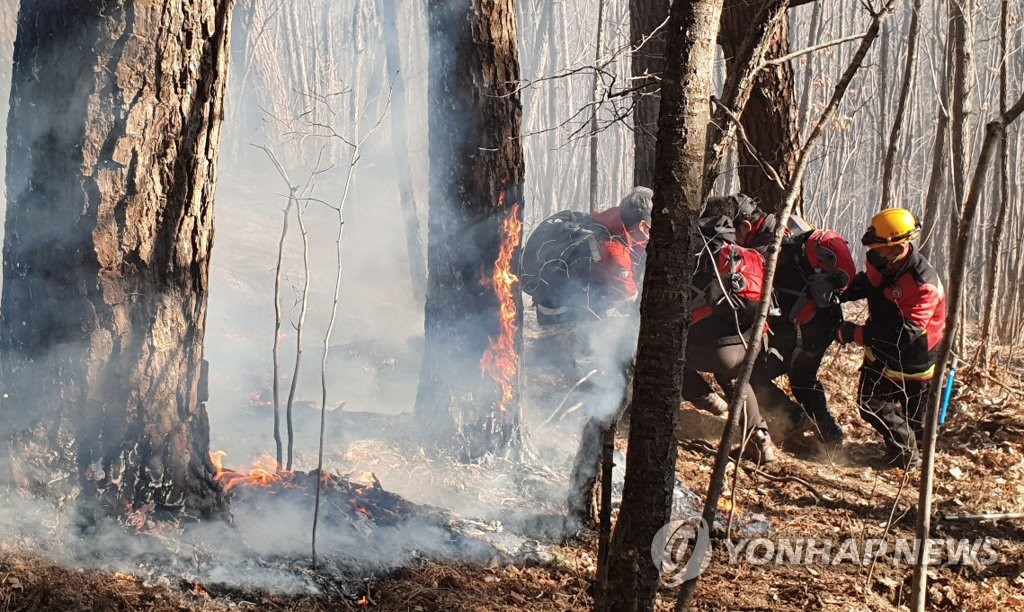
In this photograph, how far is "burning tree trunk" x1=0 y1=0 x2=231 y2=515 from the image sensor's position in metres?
3.39

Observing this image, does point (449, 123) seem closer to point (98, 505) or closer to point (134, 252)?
point (134, 252)

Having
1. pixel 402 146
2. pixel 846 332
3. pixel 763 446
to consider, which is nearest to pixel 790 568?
pixel 763 446

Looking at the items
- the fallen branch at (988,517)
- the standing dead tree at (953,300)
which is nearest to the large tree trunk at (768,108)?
the fallen branch at (988,517)

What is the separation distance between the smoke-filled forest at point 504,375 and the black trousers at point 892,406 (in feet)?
0.11

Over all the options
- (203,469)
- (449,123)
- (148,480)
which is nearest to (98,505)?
(148,480)

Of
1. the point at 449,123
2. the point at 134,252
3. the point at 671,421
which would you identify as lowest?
the point at 671,421

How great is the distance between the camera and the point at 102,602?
318 centimetres

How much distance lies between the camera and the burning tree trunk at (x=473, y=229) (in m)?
5.59

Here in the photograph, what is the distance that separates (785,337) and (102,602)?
5.41 meters

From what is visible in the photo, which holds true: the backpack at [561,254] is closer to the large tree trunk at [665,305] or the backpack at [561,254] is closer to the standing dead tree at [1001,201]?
the standing dead tree at [1001,201]

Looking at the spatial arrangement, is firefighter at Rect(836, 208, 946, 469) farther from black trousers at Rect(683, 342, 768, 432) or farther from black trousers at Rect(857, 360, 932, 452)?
black trousers at Rect(683, 342, 768, 432)

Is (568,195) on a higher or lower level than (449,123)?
higher
